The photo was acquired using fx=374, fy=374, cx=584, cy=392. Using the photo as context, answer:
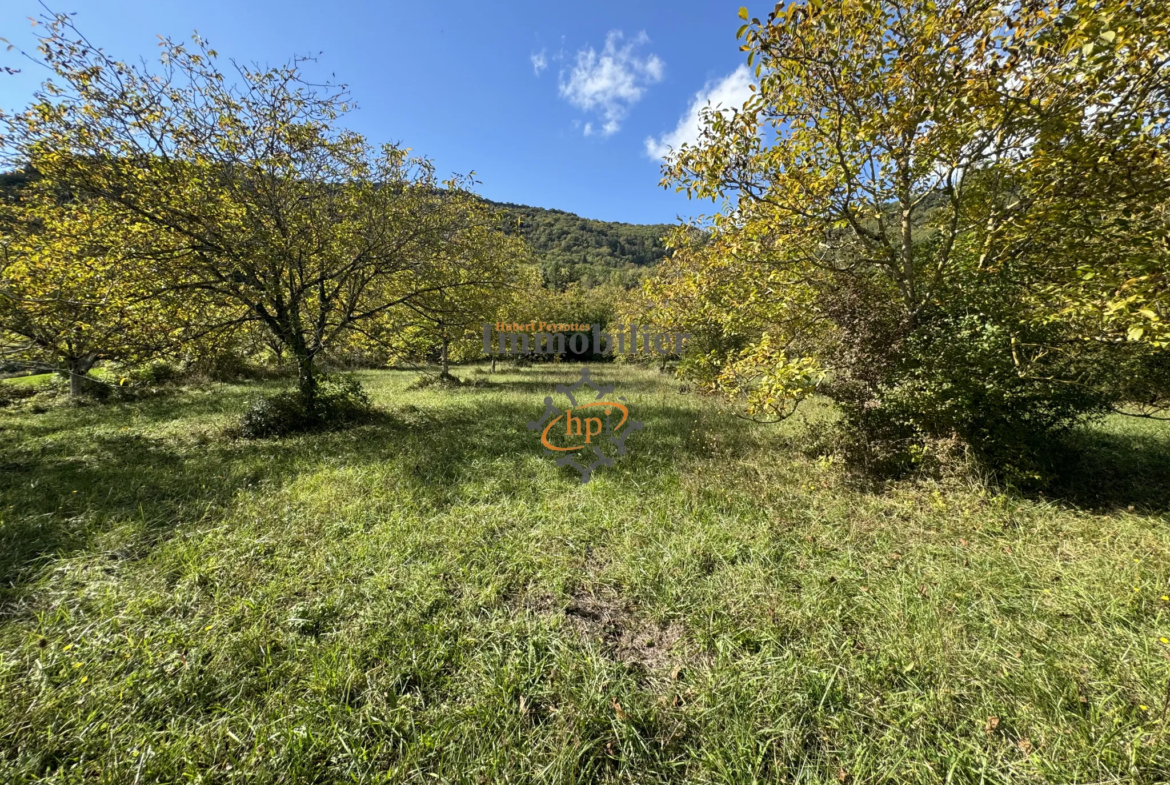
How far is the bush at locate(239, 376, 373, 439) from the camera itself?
7512 millimetres

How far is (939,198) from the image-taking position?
5652 millimetres

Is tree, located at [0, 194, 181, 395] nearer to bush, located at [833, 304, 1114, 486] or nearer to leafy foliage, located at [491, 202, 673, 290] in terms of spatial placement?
bush, located at [833, 304, 1114, 486]

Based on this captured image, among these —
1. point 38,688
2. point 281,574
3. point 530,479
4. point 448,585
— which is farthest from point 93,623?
point 530,479

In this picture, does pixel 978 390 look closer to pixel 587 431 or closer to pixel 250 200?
pixel 587 431

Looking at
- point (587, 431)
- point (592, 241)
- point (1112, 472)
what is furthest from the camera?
point (592, 241)

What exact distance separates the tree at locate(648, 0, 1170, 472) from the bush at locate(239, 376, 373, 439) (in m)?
8.25

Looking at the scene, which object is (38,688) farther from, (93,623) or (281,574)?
(281,574)

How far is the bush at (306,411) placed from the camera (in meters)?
7.51

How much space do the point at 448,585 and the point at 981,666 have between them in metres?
3.52

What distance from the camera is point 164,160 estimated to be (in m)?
6.25

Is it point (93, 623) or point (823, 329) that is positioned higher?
point (823, 329)

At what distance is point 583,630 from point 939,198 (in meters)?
7.69

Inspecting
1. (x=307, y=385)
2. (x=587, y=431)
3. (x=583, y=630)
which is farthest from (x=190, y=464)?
(x=583, y=630)

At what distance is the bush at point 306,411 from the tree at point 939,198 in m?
8.25
